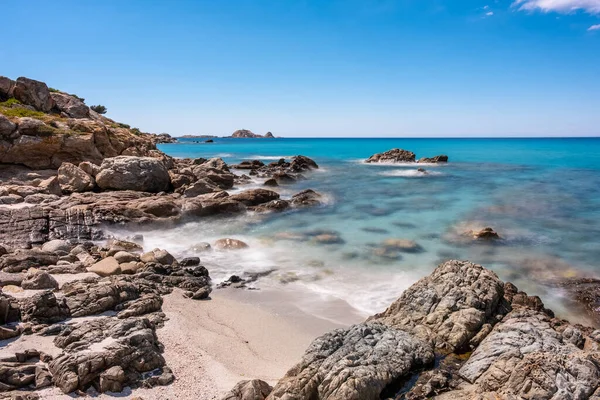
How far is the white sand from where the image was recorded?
711 centimetres

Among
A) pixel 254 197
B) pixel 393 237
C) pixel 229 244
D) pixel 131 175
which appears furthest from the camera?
pixel 254 197

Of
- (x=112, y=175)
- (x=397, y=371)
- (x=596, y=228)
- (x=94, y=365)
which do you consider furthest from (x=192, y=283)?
(x=596, y=228)

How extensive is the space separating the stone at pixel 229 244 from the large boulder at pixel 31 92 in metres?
26.8

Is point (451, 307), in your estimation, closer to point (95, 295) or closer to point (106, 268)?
point (95, 295)

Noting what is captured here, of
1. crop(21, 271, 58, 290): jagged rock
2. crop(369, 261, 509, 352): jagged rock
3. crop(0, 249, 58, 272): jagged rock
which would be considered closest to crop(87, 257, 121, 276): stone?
crop(21, 271, 58, 290): jagged rock

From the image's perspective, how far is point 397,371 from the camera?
255 inches

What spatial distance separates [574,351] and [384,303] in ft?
19.6

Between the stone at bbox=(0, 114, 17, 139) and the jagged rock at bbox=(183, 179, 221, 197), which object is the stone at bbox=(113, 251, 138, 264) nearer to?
the jagged rock at bbox=(183, 179, 221, 197)

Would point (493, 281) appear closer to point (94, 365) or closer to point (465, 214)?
point (94, 365)

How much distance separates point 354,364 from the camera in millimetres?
6332

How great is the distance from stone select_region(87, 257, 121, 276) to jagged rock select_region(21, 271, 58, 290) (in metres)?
1.43

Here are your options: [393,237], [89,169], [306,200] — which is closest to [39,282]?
[89,169]

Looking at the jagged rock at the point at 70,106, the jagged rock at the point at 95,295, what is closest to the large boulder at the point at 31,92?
the jagged rock at the point at 70,106

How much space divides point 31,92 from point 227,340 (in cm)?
3437
